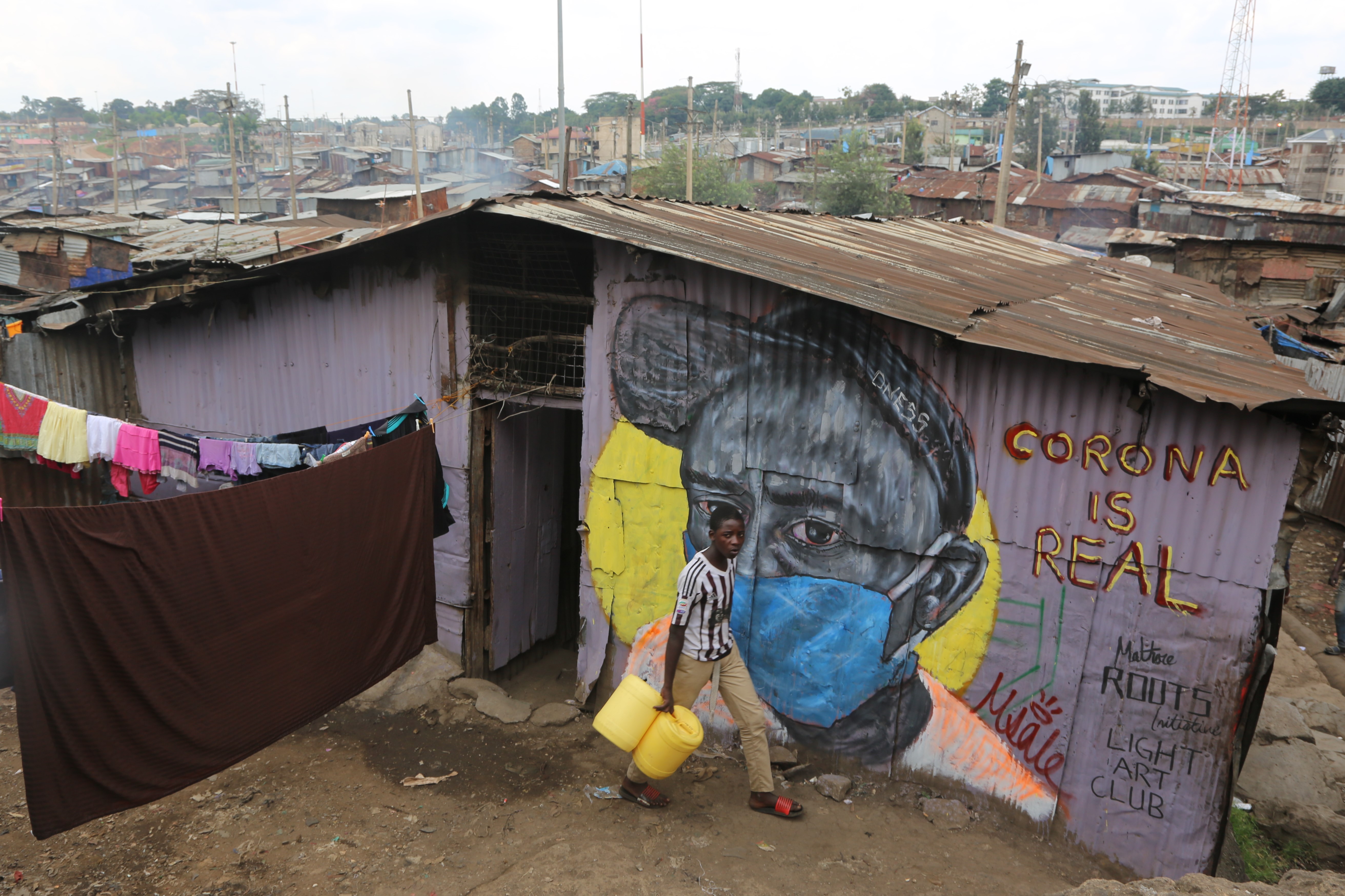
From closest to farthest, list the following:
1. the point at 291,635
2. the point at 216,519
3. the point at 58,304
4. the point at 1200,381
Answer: the point at 1200,381, the point at 216,519, the point at 291,635, the point at 58,304

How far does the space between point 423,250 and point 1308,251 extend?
16.6 metres

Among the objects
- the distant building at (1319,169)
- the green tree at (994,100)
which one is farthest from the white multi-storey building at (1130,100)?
the distant building at (1319,169)

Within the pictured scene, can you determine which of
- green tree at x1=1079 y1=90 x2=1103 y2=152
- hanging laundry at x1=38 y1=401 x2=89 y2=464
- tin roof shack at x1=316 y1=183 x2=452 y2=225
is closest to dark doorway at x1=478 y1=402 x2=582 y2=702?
hanging laundry at x1=38 y1=401 x2=89 y2=464

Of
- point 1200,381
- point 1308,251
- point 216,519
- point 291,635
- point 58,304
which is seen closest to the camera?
point 1200,381

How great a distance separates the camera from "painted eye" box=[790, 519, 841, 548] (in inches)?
192

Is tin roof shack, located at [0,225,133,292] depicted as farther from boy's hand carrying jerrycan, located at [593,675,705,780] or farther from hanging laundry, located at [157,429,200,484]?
boy's hand carrying jerrycan, located at [593,675,705,780]

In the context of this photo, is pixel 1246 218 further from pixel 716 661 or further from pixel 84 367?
pixel 84 367

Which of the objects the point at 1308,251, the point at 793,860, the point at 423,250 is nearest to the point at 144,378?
the point at 423,250

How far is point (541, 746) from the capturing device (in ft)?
18.0

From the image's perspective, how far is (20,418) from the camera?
5.51 meters

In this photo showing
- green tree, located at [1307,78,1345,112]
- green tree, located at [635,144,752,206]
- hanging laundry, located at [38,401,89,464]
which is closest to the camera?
hanging laundry, located at [38,401,89,464]

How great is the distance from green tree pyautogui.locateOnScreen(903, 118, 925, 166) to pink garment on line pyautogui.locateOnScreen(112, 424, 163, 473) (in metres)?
52.5

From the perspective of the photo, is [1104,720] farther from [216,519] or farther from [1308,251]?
[1308,251]

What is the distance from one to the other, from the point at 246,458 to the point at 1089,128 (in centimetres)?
5996
